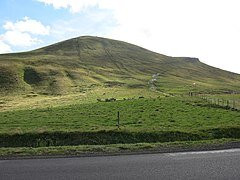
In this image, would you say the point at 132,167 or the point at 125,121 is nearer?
the point at 132,167

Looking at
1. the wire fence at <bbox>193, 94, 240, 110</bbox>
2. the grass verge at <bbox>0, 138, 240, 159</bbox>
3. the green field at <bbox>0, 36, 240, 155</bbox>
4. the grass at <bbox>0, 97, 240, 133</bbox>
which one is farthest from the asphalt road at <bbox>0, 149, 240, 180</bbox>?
the wire fence at <bbox>193, 94, 240, 110</bbox>

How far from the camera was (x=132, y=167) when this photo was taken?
41.1 ft

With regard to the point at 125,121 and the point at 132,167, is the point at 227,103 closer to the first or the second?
the point at 125,121

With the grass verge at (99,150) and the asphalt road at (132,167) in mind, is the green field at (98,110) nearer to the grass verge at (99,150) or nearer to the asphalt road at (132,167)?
the grass verge at (99,150)

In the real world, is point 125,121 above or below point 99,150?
above

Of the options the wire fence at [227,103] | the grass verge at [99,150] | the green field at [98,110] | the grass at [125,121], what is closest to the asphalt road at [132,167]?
the grass verge at [99,150]

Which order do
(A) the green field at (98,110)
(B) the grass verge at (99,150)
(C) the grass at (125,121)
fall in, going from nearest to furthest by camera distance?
1. (B) the grass verge at (99,150)
2. (A) the green field at (98,110)
3. (C) the grass at (125,121)

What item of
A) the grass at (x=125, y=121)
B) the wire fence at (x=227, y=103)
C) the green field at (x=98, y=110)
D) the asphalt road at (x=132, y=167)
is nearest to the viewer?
the asphalt road at (x=132, y=167)

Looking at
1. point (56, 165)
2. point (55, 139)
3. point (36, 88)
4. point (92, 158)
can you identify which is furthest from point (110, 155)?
point (36, 88)

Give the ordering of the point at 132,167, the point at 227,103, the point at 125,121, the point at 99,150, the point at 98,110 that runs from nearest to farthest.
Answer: the point at 132,167 → the point at 99,150 → the point at 125,121 → the point at 98,110 → the point at 227,103

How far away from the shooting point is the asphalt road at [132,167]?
1142 cm

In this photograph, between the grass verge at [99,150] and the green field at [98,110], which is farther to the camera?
the green field at [98,110]

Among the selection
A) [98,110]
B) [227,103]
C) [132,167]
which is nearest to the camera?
[132,167]

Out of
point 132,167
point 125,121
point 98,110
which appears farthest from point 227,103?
point 132,167
